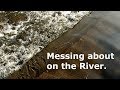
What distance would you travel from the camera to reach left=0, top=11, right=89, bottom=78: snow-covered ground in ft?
8.52

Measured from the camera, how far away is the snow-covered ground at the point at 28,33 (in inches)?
102

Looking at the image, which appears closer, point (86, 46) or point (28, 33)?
point (86, 46)

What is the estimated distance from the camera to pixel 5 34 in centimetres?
275

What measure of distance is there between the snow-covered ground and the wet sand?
0.23 ft

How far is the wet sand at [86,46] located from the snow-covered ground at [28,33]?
69 millimetres

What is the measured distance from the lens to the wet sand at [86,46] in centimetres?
250

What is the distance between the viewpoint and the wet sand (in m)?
2.50

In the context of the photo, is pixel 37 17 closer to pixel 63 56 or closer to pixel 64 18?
pixel 64 18

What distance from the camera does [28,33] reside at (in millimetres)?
2777

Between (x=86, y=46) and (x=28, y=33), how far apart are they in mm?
618
